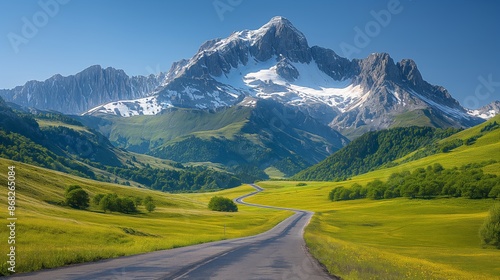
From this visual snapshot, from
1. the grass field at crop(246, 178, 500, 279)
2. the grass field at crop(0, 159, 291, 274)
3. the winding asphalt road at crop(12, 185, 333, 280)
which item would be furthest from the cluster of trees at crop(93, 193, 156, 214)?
the winding asphalt road at crop(12, 185, 333, 280)

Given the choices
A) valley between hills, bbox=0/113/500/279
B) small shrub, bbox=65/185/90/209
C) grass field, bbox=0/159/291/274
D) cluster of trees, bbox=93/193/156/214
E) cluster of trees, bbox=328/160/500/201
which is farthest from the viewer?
cluster of trees, bbox=328/160/500/201

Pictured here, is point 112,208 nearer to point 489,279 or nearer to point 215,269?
point 215,269

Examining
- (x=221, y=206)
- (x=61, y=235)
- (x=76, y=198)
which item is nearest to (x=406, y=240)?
(x=61, y=235)

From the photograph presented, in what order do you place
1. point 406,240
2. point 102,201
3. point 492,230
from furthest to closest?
1. point 102,201
2. point 406,240
3. point 492,230

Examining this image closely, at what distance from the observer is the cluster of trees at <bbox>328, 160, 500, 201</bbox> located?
137 metres

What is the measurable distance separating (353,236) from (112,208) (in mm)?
59458

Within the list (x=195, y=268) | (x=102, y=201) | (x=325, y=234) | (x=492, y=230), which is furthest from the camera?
(x=102, y=201)

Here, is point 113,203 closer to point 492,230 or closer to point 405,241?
point 405,241

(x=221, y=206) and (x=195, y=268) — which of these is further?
(x=221, y=206)

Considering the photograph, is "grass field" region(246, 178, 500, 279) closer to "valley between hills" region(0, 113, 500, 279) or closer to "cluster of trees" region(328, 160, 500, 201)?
"valley between hills" region(0, 113, 500, 279)

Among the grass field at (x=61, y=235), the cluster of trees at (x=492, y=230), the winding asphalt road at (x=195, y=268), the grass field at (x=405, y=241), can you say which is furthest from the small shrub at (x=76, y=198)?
the cluster of trees at (x=492, y=230)

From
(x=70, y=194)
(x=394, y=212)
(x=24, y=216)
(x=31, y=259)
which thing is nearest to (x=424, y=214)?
(x=394, y=212)

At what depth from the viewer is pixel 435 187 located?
152 m

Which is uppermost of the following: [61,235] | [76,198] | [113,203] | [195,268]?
[76,198]
